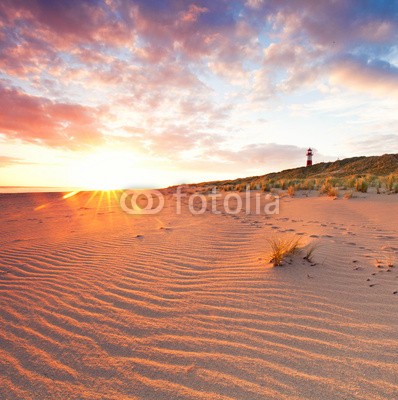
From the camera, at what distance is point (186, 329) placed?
7.48ft

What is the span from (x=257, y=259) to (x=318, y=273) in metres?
0.86

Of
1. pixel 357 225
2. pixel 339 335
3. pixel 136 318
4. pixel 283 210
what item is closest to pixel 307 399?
pixel 339 335

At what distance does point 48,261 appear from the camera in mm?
4605

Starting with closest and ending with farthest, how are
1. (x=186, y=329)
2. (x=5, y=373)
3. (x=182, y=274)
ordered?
(x=5, y=373) → (x=186, y=329) → (x=182, y=274)

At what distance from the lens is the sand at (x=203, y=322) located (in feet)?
5.53

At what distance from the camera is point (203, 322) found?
2.37m

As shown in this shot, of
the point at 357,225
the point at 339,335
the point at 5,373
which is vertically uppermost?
the point at 357,225

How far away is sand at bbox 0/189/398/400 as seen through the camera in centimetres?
169

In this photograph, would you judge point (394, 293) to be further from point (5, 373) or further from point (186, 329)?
point (5, 373)

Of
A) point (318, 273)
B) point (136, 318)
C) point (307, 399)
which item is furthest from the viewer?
point (318, 273)

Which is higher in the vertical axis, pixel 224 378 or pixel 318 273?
pixel 318 273

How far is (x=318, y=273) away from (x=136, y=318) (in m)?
2.01

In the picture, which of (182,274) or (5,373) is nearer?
(5,373)

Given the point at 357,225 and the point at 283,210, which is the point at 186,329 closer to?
the point at 357,225
